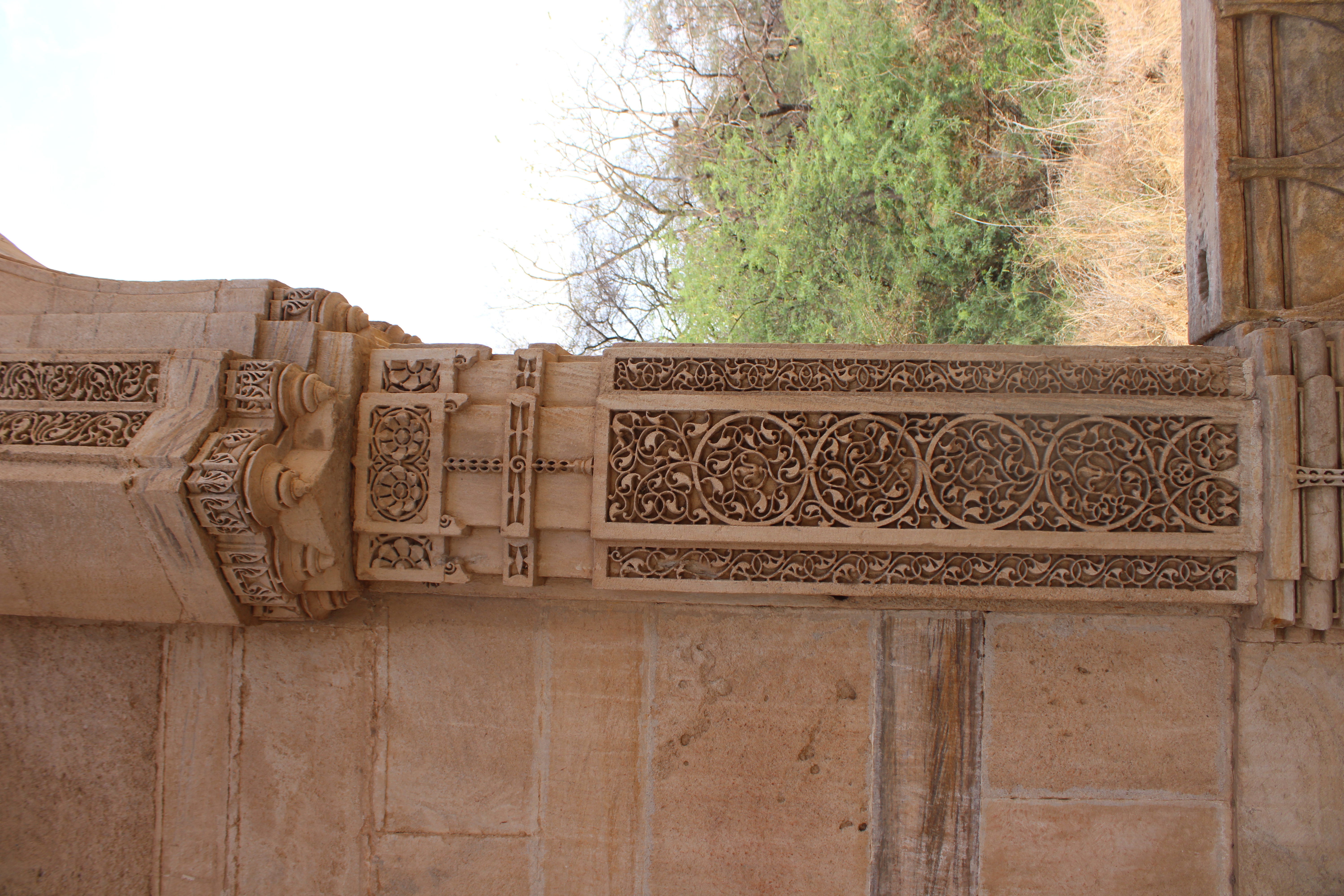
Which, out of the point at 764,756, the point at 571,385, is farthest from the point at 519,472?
the point at 764,756

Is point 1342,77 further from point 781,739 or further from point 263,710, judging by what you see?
point 263,710

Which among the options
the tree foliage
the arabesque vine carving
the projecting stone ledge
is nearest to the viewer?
the arabesque vine carving

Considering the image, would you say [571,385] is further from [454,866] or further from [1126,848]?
[1126,848]

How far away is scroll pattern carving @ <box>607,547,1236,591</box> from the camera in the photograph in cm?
245

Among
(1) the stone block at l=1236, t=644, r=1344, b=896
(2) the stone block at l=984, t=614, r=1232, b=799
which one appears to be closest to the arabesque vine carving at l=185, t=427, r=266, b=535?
(2) the stone block at l=984, t=614, r=1232, b=799

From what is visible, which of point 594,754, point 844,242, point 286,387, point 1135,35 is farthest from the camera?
point 844,242

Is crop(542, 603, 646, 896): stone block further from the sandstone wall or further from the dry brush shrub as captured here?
the dry brush shrub

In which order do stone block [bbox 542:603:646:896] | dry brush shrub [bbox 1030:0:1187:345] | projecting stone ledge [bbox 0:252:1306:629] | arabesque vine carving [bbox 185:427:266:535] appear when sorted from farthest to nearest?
dry brush shrub [bbox 1030:0:1187:345] < stone block [bbox 542:603:646:896] < projecting stone ledge [bbox 0:252:1306:629] < arabesque vine carving [bbox 185:427:266:535]

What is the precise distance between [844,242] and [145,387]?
557 cm

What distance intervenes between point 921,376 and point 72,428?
2.80m

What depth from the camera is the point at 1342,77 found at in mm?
2607

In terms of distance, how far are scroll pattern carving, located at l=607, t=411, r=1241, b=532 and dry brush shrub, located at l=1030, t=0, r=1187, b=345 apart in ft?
9.76

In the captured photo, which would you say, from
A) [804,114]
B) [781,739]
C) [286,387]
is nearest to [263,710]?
[286,387]

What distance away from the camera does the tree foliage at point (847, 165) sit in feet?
19.8
